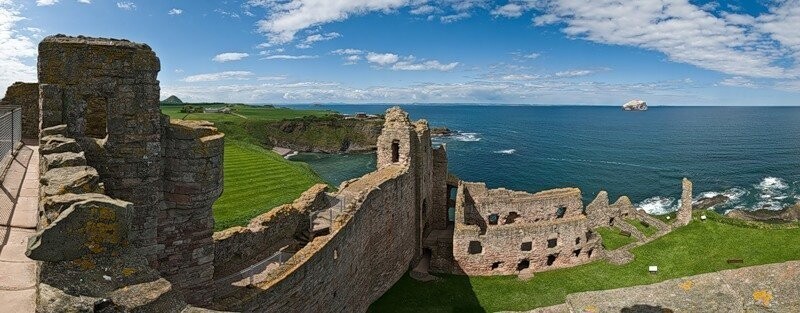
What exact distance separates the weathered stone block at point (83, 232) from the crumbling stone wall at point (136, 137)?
2.33m

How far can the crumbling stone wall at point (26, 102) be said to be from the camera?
49.8 feet

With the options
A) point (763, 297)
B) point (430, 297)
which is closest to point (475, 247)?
point (430, 297)

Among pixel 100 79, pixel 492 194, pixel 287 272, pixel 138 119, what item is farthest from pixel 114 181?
pixel 492 194

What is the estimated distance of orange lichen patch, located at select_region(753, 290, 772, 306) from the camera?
53.0 ft

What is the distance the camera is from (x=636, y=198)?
209 ft

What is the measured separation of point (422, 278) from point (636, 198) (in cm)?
4765

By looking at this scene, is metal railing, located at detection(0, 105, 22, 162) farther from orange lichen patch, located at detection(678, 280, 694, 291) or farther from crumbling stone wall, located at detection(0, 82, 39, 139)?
orange lichen patch, located at detection(678, 280, 694, 291)

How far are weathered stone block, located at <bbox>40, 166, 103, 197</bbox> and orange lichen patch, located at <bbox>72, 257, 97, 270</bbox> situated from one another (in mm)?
1316

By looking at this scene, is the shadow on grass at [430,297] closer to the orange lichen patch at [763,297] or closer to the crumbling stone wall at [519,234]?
the crumbling stone wall at [519,234]

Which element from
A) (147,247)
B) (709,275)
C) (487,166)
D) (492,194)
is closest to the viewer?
(147,247)

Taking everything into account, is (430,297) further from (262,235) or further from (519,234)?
(262,235)

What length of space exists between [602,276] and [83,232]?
28508 millimetres

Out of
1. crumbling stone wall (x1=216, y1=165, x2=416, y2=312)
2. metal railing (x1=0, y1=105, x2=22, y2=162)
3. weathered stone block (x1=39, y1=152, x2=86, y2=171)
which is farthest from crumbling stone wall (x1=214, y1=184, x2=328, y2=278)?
weathered stone block (x1=39, y1=152, x2=86, y2=171)

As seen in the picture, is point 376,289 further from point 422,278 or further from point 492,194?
point 492,194
